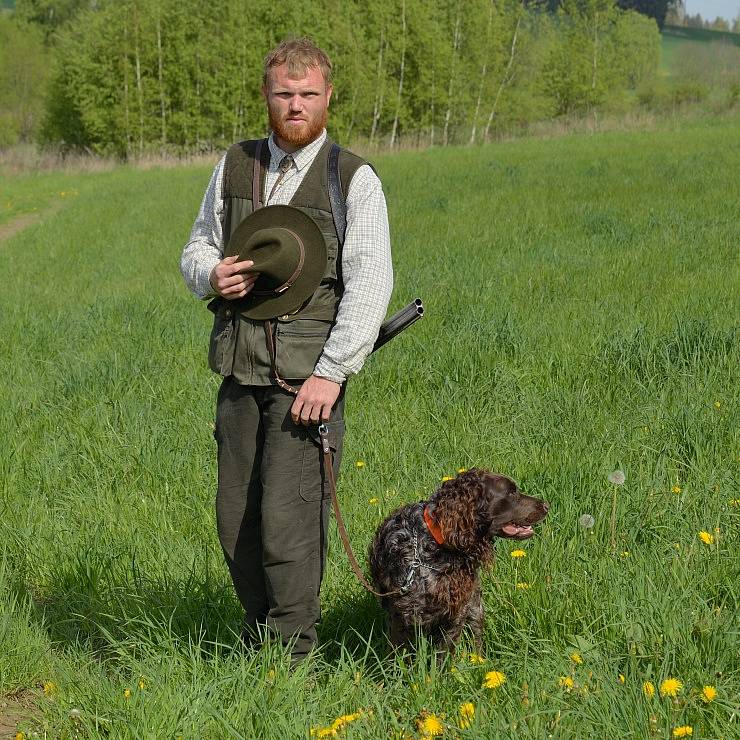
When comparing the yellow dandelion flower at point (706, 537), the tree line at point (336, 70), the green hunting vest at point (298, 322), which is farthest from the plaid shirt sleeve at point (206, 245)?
the tree line at point (336, 70)

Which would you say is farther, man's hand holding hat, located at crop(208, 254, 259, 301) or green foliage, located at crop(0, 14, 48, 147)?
green foliage, located at crop(0, 14, 48, 147)

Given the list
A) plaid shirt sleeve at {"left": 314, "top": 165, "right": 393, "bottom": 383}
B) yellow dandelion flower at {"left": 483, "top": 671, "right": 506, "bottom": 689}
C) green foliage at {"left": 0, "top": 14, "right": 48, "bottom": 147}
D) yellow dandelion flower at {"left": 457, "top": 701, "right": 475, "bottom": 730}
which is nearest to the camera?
yellow dandelion flower at {"left": 457, "top": 701, "right": 475, "bottom": 730}

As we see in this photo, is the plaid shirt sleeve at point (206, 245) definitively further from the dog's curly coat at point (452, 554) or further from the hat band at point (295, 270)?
the dog's curly coat at point (452, 554)

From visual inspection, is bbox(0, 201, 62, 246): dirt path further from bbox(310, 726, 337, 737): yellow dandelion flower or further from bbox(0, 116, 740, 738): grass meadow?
bbox(310, 726, 337, 737): yellow dandelion flower

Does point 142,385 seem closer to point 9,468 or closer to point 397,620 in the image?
point 9,468

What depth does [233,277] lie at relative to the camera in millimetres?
3070

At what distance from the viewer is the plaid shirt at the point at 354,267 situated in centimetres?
306

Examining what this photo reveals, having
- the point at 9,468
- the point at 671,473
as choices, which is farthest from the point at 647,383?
the point at 9,468

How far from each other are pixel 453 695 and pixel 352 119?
142 ft

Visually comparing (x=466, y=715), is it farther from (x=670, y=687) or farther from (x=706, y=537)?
(x=706, y=537)

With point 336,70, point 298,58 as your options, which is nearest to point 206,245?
point 298,58

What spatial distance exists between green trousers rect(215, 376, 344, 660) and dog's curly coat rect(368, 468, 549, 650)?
32cm

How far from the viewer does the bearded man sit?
3082mm

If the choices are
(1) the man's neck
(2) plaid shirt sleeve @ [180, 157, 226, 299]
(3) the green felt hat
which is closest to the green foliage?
(2) plaid shirt sleeve @ [180, 157, 226, 299]
